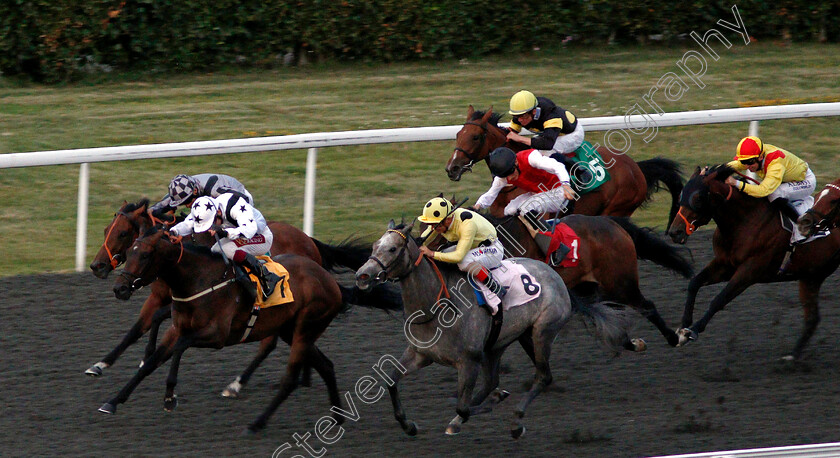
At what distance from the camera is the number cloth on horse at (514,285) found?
519 cm

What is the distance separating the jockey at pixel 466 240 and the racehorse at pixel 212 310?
0.80 m

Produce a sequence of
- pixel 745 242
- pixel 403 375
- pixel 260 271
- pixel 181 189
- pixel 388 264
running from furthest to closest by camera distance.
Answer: pixel 745 242, pixel 181 189, pixel 260 271, pixel 403 375, pixel 388 264

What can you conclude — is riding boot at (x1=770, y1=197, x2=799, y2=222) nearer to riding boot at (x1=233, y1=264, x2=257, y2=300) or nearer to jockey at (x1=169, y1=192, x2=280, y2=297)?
jockey at (x1=169, y1=192, x2=280, y2=297)

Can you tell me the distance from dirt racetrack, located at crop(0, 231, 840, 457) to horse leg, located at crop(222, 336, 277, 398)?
0.21 ft

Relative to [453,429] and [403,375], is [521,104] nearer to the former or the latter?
[403,375]

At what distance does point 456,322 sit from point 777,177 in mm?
2306

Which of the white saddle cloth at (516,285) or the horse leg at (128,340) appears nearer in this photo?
the white saddle cloth at (516,285)

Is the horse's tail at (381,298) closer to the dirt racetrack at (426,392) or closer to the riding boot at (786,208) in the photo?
the dirt racetrack at (426,392)

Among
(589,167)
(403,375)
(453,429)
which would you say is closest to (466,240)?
(403,375)

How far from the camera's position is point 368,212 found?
8641mm

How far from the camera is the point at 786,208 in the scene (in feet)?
20.6

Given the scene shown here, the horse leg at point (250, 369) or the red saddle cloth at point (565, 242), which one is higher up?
the red saddle cloth at point (565, 242)

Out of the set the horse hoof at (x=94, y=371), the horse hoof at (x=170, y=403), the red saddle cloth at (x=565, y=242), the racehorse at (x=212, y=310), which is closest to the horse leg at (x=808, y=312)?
the red saddle cloth at (x=565, y=242)

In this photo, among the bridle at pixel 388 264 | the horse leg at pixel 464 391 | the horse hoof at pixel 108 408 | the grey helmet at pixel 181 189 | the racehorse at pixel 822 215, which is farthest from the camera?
the racehorse at pixel 822 215
